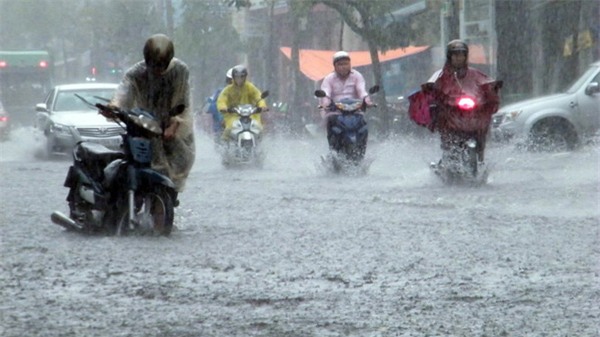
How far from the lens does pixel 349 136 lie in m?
17.8

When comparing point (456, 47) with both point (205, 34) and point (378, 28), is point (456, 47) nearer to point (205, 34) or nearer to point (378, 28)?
point (378, 28)

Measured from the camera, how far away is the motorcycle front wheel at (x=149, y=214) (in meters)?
9.98

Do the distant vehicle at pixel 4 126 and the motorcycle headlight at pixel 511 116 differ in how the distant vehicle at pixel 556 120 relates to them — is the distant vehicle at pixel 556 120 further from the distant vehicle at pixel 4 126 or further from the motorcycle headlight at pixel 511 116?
the distant vehicle at pixel 4 126

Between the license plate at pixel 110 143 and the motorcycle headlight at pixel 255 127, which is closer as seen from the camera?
the motorcycle headlight at pixel 255 127

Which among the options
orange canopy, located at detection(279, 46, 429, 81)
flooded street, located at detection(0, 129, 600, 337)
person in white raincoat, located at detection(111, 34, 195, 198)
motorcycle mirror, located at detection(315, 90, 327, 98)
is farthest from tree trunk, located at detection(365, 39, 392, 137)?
person in white raincoat, located at detection(111, 34, 195, 198)

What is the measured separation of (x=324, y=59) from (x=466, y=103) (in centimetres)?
3291

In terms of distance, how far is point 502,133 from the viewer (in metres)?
22.2

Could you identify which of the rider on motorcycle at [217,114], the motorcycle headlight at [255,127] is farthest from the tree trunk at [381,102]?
the motorcycle headlight at [255,127]

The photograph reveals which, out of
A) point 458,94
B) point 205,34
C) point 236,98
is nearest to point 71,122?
point 236,98

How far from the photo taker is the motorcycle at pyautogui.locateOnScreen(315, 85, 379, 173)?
58.4ft

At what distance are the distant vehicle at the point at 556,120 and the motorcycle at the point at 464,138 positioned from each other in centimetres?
677

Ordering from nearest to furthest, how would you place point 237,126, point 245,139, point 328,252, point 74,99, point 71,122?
point 328,252, point 245,139, point 237,126, point 71,122, point 74,99

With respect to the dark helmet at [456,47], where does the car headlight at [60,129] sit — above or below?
below

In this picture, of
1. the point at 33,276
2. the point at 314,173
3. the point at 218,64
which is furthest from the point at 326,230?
the point at 218,64
